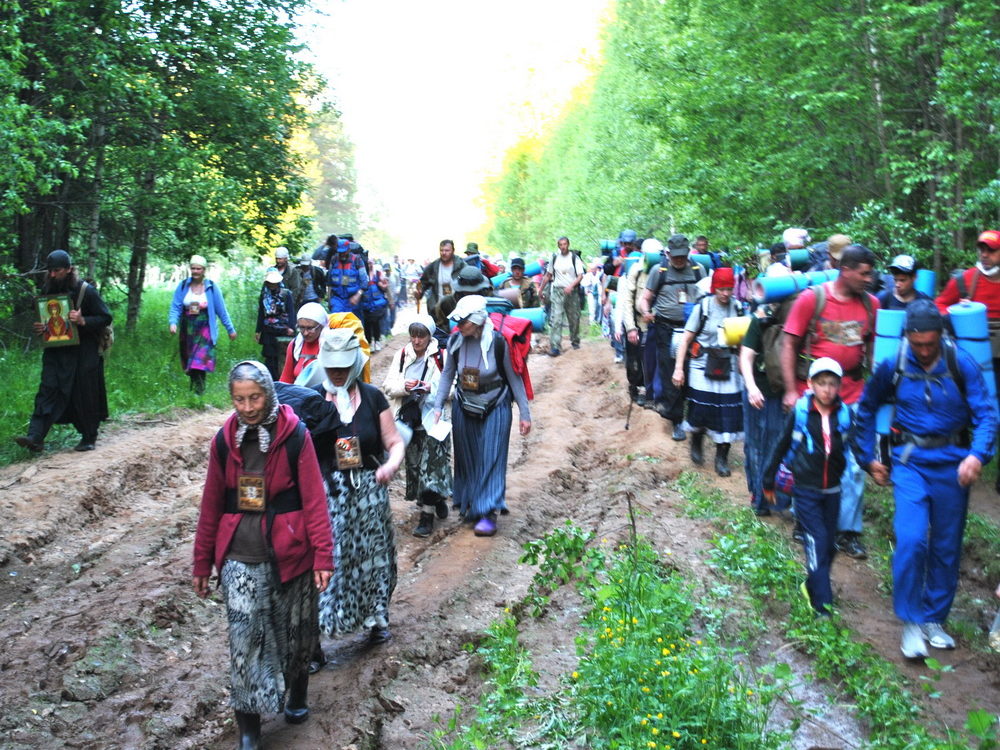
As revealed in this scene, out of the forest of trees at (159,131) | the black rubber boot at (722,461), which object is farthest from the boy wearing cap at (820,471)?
the forest of trees at (159,131)

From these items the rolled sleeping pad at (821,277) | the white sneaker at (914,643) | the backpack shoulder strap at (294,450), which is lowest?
the white sneaker at (914,643)

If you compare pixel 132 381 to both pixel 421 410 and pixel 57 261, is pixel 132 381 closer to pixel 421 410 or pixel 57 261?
pixel 57 261

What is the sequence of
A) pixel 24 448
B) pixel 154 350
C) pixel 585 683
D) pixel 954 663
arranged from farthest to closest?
pixel 154 350, pixel 24 448, pixel 954 663, pixel 585 683

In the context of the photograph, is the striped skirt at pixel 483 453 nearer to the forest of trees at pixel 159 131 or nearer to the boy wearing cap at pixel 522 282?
the forest of trees at pixel 159 131

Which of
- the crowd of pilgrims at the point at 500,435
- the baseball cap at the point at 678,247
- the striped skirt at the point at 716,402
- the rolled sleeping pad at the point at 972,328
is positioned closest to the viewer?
the crowd of pilgrims at the point at 500,435

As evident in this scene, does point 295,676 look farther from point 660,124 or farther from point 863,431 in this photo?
point 660,124

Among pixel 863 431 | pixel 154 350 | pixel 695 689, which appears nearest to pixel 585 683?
pixel 695 689

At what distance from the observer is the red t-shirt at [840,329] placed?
23.4 feet

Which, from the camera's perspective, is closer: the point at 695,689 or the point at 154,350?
the point at 695,689

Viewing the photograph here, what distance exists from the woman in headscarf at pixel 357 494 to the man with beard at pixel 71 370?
5.43 m

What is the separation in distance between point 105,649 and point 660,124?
37.2ft

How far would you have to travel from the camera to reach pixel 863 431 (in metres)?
6.15

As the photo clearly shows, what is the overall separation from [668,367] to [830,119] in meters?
4.66

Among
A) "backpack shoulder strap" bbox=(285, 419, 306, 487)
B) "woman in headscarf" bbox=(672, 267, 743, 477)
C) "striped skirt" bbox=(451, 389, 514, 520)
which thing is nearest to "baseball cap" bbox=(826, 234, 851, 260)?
"woman in headscarf" bbox=(672, 267, 743, 477)
